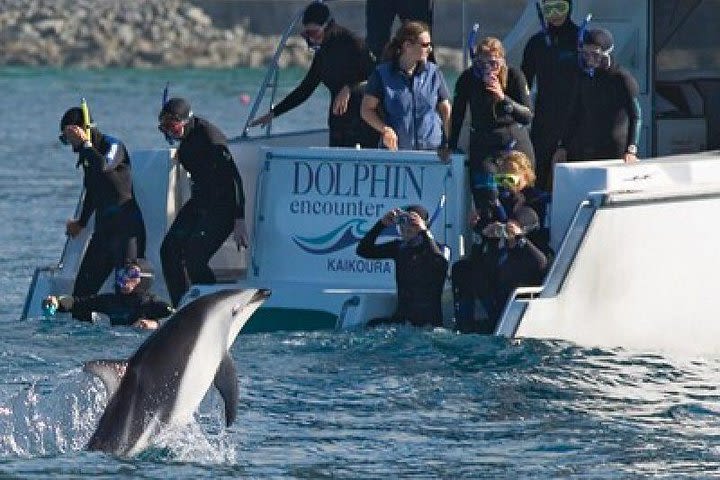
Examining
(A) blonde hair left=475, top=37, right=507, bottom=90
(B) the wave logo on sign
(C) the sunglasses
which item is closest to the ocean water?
(B) the wave logo on sign

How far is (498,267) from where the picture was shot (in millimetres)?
15070

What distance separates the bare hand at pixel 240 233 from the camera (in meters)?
16.3

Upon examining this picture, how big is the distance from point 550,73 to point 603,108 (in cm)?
58

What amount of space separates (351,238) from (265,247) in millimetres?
741

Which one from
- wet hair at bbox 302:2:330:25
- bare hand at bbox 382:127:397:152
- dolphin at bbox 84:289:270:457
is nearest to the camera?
dolphin at bbox 84:289:270:457

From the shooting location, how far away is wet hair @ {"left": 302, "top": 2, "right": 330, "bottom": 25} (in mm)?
16781

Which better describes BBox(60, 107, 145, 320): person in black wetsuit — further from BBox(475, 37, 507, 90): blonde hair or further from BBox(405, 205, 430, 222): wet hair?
BBox(475, 37, 507, 90): blonde hair

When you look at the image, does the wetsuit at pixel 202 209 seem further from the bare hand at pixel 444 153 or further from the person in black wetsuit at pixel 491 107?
the person in black wetsuit at pixel 491 107

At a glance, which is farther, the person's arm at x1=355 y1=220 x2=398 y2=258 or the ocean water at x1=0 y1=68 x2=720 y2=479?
the person's arm at x1=355 y1=220 x2=398 y2=258

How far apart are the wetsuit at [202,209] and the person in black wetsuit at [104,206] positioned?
29cm

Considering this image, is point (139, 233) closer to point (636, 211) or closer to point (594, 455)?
point (636, 211)

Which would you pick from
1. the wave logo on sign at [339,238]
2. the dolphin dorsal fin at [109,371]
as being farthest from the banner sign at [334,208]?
the dolphin dorsal fin at [109,371]

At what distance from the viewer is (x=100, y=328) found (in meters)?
16.3

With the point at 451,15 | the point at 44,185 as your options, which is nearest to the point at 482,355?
the point at 44,185
